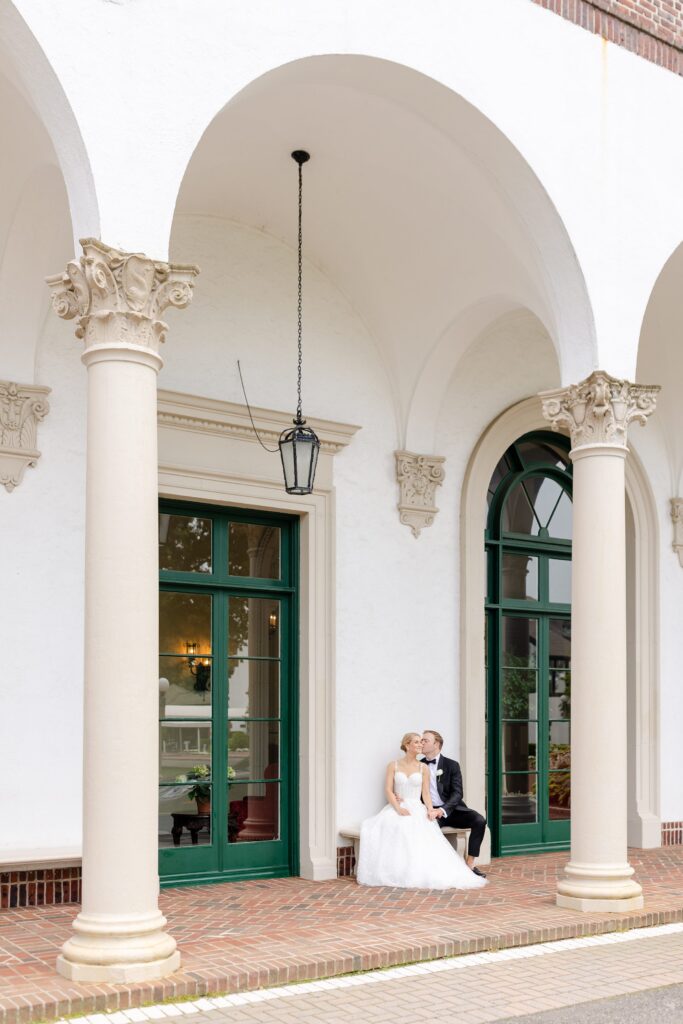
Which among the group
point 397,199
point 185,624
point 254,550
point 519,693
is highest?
point 397,199

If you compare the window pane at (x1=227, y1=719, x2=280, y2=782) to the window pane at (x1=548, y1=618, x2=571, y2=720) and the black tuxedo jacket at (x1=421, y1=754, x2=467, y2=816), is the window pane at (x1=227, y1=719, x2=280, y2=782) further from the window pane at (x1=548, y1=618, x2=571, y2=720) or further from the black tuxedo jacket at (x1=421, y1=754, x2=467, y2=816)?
the window pane at (x1=548, y1=618, x2=571, y2=720)

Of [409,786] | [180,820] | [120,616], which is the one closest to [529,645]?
[409,786]

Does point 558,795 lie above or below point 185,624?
below

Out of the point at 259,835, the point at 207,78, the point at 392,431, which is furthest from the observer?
Answer: the point at 392,431

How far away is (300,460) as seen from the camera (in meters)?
9.14

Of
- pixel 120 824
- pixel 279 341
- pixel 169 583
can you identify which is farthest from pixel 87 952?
pixel 279 341

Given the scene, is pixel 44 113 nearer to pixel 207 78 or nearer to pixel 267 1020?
pixel 207 78

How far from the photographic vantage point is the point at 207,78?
700 centimetres

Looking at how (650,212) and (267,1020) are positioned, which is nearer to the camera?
(267,1020)

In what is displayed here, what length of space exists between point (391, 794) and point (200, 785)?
5.12 ft

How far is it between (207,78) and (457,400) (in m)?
5.13

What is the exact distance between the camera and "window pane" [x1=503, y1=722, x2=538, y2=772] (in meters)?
11.8

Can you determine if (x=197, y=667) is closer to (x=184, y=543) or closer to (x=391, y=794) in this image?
(x=184, y=543)

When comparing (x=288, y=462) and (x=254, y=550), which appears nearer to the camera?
(x=288, y=462)
